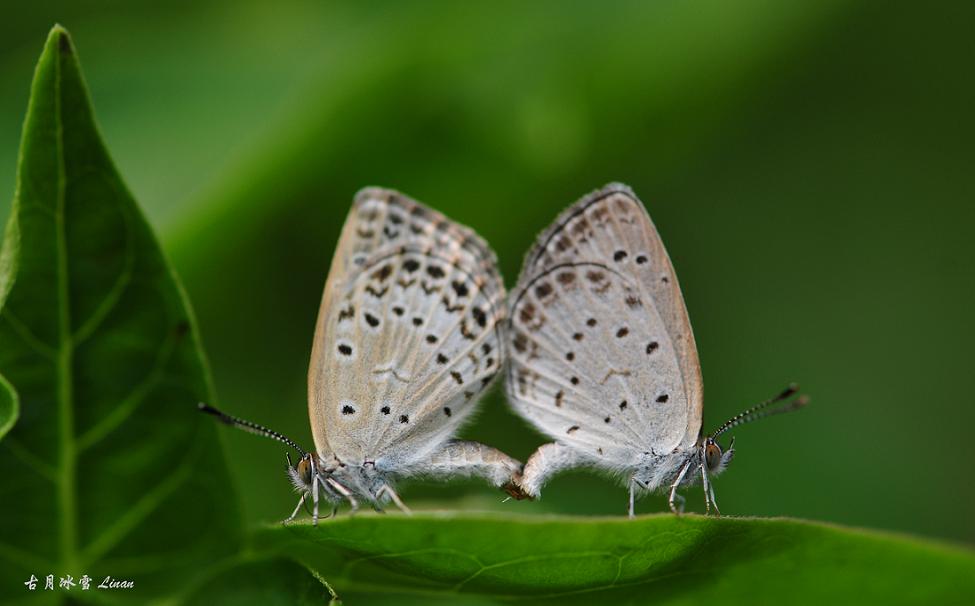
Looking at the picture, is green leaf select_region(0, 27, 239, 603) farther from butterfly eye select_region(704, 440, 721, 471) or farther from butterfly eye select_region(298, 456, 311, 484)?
butterfly eye select_region(704, 440, 721, 471)

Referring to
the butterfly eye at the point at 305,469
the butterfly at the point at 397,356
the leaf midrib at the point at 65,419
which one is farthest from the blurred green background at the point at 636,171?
the leaf midrib at the point at 65,419

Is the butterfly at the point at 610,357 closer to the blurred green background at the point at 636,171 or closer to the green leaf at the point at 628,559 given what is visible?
the blurred green background at the point at 636,171

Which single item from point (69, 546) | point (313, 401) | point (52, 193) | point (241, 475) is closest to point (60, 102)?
point (52, 193)

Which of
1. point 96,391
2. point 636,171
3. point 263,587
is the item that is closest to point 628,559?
point 263,587

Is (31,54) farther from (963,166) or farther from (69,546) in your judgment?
(963,166)

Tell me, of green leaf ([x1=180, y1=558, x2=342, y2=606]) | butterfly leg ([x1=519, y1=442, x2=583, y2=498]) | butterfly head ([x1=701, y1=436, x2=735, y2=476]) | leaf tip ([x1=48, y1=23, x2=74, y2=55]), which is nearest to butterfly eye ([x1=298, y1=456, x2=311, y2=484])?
butterfly leg ([x1=519, y1=442, x2=583, y2=498])

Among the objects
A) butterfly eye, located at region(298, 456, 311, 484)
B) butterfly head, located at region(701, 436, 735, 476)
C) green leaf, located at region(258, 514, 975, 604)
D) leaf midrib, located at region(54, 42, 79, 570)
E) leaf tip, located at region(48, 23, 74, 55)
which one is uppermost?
leaf tip, located at region(48, 23, 74, 55)

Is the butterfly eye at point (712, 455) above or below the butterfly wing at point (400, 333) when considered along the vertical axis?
below
